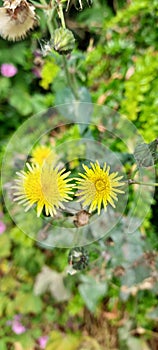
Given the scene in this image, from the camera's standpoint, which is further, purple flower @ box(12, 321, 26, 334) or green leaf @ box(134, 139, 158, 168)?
purple flower @ box(12, 321, 26, 334)

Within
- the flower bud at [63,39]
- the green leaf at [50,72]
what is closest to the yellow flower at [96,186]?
the flower bud at [63,39]

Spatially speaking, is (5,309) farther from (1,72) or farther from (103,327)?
(1,72)

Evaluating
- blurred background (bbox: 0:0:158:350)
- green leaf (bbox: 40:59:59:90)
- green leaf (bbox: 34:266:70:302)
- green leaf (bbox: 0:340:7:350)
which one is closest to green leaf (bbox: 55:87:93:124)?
blurred background (bbox: 0:0:158:350)

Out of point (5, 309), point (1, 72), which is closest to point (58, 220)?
point (5, 309)

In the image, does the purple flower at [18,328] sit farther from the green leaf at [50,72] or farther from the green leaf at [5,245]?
the green leaf at [50,72]

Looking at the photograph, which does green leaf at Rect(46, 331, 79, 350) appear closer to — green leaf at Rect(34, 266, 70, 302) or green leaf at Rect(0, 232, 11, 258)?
green leaf at Rect(34, 266, 70, 302)
